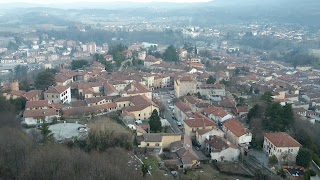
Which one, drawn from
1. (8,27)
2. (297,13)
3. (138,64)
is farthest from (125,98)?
(297,13)

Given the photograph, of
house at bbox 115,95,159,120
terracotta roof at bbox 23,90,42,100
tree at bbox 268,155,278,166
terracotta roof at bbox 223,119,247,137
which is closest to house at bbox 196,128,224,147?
terracotta roof at bbox 223,119,247,137

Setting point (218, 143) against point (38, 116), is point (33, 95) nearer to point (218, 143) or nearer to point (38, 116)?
point (38, 116)

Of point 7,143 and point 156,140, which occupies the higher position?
point 7,143

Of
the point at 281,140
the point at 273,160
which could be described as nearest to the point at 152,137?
the point at 273,160

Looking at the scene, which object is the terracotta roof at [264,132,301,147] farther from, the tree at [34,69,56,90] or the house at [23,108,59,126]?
the tree at [34,69,56,90]

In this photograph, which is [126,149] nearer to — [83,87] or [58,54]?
[83,87]

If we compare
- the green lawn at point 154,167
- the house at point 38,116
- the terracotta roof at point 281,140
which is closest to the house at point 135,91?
the house at point 38,116
